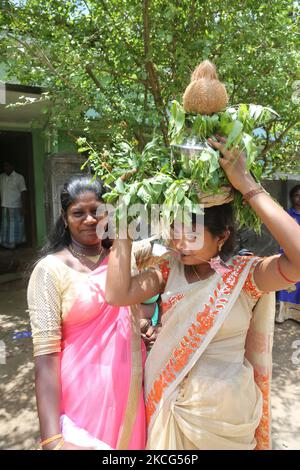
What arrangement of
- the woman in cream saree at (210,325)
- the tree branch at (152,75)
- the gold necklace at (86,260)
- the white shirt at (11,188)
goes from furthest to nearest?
the white shirt at (11,188) < the tree branch at (152,75) < the gold necklace at (86,260) < the woman in cream saree at (210,325)

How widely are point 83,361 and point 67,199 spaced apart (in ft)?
2.26

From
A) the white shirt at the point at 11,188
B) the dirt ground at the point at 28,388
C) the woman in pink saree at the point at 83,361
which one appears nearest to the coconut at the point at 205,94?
the woman in pink saree at the point at 83,361

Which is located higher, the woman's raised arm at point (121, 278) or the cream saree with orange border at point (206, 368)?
the woman's raised arm at point (121, 278)

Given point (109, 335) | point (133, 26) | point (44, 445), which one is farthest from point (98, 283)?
point (133, 26)

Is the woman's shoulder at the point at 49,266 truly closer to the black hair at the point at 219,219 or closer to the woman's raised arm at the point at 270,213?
the black hair at the point at 219,219

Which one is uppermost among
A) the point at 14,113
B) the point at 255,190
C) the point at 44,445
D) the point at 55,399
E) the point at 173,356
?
the point at 14,113

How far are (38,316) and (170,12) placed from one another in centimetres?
241

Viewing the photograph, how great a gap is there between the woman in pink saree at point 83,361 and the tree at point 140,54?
1705mm

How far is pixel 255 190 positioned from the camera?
1379 mm

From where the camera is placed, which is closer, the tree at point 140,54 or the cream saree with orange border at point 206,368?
the cream saree with orange border at point 206,368

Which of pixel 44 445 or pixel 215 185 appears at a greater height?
pixel 215 185

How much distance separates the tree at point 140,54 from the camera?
313 cm

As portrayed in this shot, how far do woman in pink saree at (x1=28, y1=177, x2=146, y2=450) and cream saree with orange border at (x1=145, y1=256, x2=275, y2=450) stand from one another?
10 centimetres

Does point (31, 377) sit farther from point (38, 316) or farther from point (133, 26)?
point (133, 26)
